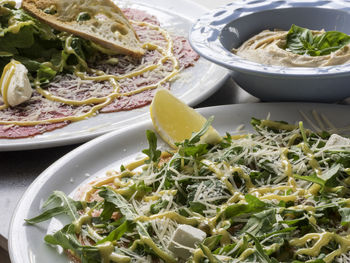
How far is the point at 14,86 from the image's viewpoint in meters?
2.47

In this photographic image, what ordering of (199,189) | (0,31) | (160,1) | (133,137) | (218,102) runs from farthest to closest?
(160,1) < (0,31) < (218,102) < (133,137) < (199,189)

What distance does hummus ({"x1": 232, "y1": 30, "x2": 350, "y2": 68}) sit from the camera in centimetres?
205

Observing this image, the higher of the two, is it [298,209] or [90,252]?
[298,209]

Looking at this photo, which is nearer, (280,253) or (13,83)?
(280,253)

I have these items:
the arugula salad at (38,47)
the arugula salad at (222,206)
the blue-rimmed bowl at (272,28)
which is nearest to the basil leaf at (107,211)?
the arugula salad at (222,206)

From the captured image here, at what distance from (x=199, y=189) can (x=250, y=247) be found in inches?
10.8

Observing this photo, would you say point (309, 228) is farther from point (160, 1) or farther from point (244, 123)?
point (160, 1)

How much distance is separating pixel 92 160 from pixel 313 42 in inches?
41.2

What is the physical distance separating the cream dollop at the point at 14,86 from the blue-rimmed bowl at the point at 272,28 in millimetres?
819

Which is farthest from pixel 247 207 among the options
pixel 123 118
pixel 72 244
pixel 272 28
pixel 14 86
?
pixel 14 86

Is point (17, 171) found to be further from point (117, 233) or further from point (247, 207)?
point (247, 207)

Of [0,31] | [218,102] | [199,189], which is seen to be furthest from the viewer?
[0,31]

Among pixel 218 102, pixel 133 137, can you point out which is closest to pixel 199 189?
pixel 133 137

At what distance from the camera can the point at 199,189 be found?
150 centimetres
